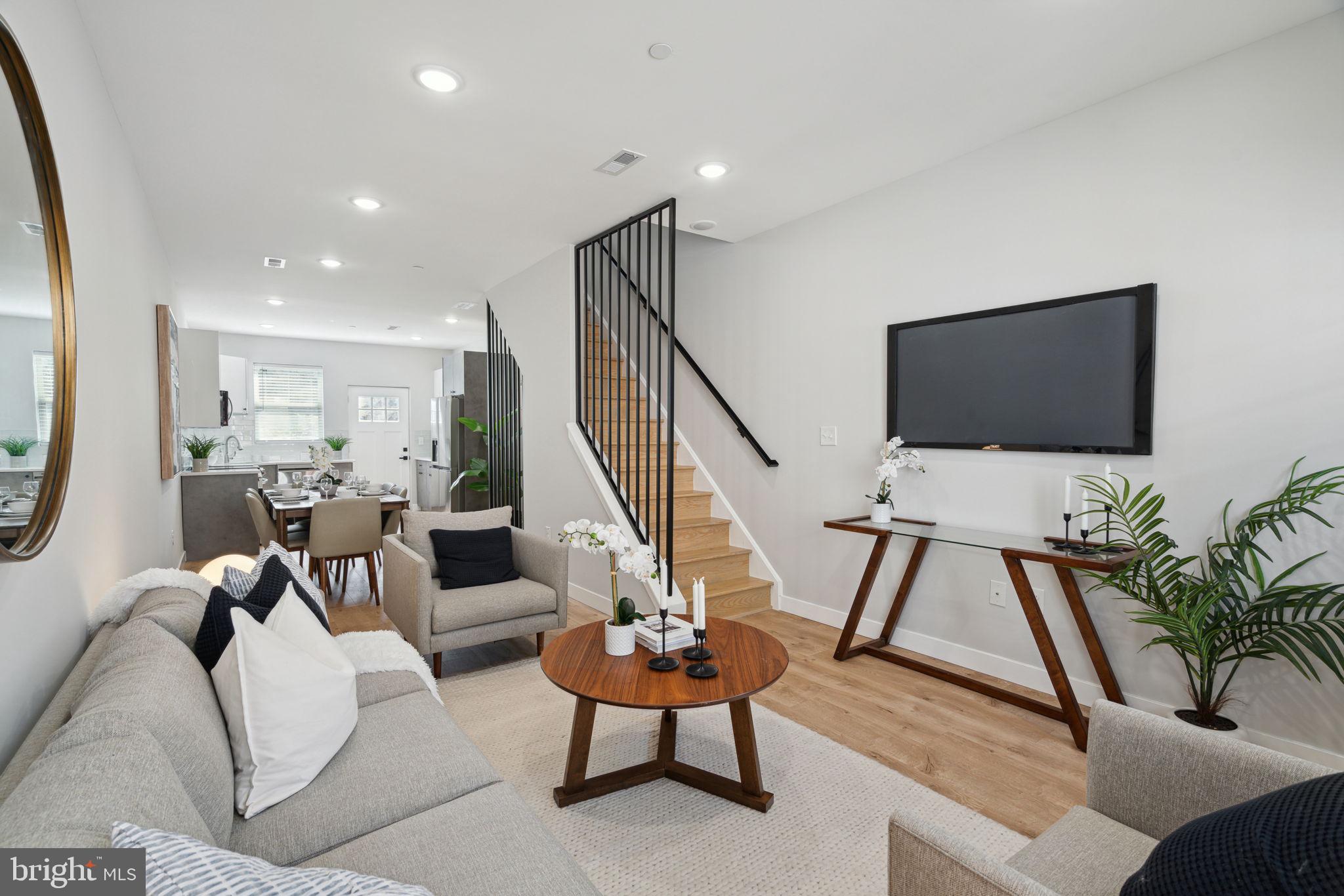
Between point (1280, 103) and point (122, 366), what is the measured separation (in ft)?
14.7

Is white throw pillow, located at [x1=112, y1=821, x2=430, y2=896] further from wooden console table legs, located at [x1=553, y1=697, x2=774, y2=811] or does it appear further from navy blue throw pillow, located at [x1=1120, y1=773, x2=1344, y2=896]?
wooden console table legs, located at [x1=553, y1=697, x2=774, y2=811]

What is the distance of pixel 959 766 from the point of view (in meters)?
2.31

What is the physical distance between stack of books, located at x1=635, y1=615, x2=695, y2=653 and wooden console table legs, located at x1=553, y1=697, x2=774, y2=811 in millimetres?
287

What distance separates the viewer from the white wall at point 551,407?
4391 millimetres

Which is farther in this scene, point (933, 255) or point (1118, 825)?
point (933, 255)

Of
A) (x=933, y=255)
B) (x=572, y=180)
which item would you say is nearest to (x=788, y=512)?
(x=933, y=255)

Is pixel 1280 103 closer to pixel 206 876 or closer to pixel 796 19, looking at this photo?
pixel 796 19

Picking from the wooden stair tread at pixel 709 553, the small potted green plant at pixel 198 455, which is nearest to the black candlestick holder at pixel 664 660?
the wooden stair tread at pixel 709 553

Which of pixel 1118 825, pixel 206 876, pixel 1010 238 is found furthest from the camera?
pixel 1010 238

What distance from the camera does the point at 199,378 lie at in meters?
5.62

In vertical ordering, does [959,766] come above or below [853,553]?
below

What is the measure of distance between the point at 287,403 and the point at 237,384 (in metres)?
0.67

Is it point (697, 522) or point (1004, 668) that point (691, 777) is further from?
point (697, 522)

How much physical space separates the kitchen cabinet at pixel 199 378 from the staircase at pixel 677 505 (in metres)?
3.54
